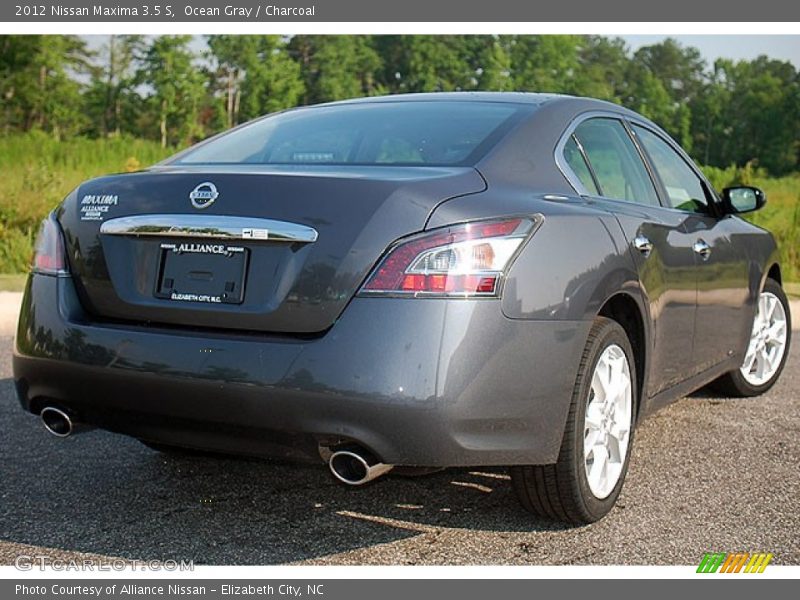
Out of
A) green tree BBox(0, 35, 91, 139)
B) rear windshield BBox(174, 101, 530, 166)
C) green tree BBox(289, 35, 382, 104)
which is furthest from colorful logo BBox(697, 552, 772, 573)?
green tree BBox(289, 35, 382, 104)

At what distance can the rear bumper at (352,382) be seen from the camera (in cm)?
285

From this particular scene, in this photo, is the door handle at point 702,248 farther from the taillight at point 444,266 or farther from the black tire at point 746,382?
the taillight at point 444,266

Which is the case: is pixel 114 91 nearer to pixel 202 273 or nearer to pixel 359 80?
pixel 359 80

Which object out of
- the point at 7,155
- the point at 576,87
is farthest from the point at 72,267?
the point at 576,87

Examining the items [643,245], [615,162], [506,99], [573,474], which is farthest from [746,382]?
[573,474]

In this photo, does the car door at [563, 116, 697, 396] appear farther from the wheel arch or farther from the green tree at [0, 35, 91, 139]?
the green tree at [0, 35, 91, 139]

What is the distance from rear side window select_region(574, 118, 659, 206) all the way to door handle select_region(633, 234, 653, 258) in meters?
0.21

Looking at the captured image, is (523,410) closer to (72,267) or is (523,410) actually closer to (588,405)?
(588,405)

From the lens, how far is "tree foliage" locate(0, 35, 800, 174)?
177 ft

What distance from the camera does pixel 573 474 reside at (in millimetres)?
3314

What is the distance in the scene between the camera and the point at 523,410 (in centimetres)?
307

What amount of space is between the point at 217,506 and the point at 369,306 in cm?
130

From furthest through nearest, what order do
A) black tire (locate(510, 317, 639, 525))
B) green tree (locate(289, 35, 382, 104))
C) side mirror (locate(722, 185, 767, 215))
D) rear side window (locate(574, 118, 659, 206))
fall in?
green tree (locate(289, 35, 382, 104))
side mirror (locate(722, 185, 767, 215))
rear side window (locate(574, 118, 659, 206))
black tire (locate(510, 317, 639, 525))

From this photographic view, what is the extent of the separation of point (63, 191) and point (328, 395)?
1501cm
